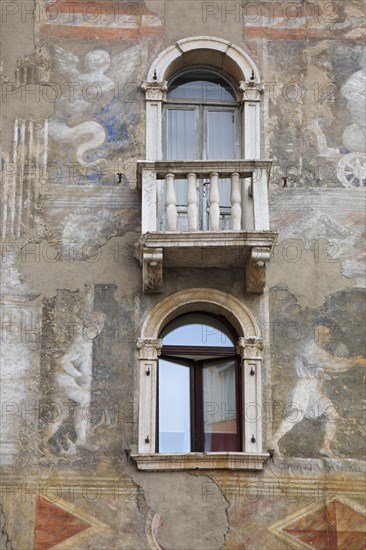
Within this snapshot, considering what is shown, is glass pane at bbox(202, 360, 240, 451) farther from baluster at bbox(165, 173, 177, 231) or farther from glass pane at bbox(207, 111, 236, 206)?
glass pane at bbox(207, 111, 236, 206)

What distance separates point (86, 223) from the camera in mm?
15883

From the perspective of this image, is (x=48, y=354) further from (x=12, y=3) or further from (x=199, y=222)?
(x=12, y=3)

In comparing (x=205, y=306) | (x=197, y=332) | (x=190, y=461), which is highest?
(x=205, y=306)

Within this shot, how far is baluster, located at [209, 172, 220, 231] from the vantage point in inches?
605

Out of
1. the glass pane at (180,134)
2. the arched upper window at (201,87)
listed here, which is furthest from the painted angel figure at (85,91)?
the glass pane at (180,134)

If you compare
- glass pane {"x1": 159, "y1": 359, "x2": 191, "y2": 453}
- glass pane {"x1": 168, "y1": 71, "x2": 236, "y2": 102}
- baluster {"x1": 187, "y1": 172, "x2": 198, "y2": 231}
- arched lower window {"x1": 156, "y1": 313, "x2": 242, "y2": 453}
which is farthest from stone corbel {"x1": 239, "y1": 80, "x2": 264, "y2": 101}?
glass pane {"x1": 159, "y1": 359, "x2": 191, "y2": 453}

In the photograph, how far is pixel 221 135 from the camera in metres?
16.7

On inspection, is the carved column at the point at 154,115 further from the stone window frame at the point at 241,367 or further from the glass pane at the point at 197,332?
the glass pane at the point at 197,332

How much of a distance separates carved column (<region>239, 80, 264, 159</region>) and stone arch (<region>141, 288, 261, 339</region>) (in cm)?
181

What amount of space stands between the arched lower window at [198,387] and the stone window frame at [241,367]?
162 mm

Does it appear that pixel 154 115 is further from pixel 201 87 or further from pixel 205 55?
pixel 205 55

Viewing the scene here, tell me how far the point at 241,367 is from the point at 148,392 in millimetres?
1139

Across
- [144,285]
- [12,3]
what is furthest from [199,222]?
[12,3]

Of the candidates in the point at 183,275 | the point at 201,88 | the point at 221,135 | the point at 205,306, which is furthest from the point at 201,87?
the point at 205,306
